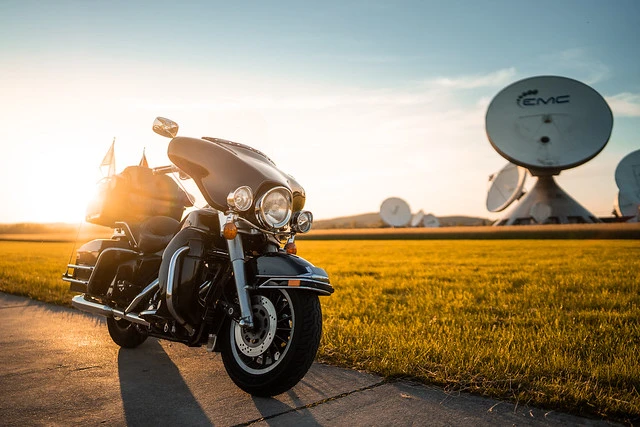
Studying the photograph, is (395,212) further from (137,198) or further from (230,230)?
(230,230)

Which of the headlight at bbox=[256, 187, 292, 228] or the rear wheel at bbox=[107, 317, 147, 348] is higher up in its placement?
the headlight at bbox=[256, 187, 292, 228]

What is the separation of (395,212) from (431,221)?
20067 mm

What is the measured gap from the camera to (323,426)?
9.06 ft

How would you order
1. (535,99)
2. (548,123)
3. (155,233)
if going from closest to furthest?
(155,233), (548,123), (535,99)

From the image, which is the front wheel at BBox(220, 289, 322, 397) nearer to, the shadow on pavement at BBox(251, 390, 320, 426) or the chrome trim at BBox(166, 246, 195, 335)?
the shadow on pavement at BBox(251, 390, 320, 426)

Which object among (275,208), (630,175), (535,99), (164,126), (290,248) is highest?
(535,99)

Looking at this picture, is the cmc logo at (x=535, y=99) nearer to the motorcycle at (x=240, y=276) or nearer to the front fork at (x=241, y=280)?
the motorcycle at (x=240, y=276)

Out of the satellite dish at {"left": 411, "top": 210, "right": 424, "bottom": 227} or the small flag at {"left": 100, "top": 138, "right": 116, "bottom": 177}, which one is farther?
the satellite dish at {"left": 411, "top": 210, "right": 424, "bottom": 227}

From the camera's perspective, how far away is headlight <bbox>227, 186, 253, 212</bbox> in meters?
3.21

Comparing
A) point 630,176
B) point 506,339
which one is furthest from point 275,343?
point 630,176

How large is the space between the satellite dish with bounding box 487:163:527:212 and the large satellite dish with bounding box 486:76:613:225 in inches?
292

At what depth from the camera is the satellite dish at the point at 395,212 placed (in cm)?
6956

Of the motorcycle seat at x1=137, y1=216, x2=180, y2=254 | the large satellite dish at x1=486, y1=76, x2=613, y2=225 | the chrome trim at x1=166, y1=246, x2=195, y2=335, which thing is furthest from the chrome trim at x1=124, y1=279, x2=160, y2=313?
the large satellite dish at x1=486, y1=76, x2=613, y2=225

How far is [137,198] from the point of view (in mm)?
4668
